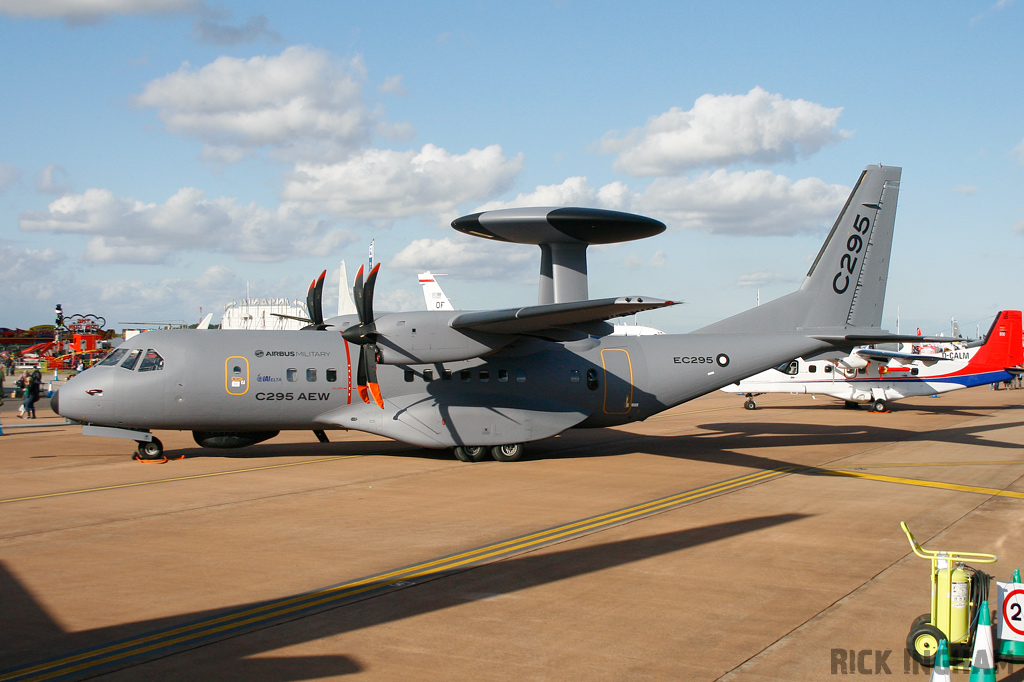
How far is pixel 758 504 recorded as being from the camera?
13102 mm

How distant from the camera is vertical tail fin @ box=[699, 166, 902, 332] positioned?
2042 centimetres

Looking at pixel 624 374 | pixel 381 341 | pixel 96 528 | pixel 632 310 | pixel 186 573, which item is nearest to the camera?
pixel 186 573

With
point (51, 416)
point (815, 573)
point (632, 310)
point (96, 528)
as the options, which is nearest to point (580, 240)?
point (632, 310)

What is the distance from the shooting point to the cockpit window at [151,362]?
56.1 ft

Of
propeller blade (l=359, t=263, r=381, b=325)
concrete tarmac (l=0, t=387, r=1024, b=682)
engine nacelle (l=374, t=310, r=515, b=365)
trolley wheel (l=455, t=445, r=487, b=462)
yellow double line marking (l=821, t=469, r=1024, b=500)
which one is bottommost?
yellow double line marking (l=821, t=469, r=1024, b=500)

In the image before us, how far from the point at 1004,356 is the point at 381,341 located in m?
30.7

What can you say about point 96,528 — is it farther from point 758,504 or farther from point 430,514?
point 758,504

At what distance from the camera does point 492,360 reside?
61.2ft

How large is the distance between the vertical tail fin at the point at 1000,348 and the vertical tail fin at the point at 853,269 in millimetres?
16693

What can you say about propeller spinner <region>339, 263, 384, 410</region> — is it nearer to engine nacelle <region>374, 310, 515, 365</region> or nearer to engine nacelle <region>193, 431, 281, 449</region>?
engine nacelle <region>374, 310, 515, 365</region>

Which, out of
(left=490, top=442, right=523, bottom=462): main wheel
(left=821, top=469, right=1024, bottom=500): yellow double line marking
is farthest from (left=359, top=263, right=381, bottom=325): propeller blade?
(left=821, top=469, right=1024, bottom=500): yellow double line marking

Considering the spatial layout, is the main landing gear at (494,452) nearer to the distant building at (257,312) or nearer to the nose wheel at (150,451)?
the nose wheel at (150,451)

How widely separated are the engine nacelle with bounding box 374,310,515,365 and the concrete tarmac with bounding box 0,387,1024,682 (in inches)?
102

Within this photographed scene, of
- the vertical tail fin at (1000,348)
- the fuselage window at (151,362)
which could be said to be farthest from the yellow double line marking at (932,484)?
the vertical tail fin at (1000,348)
